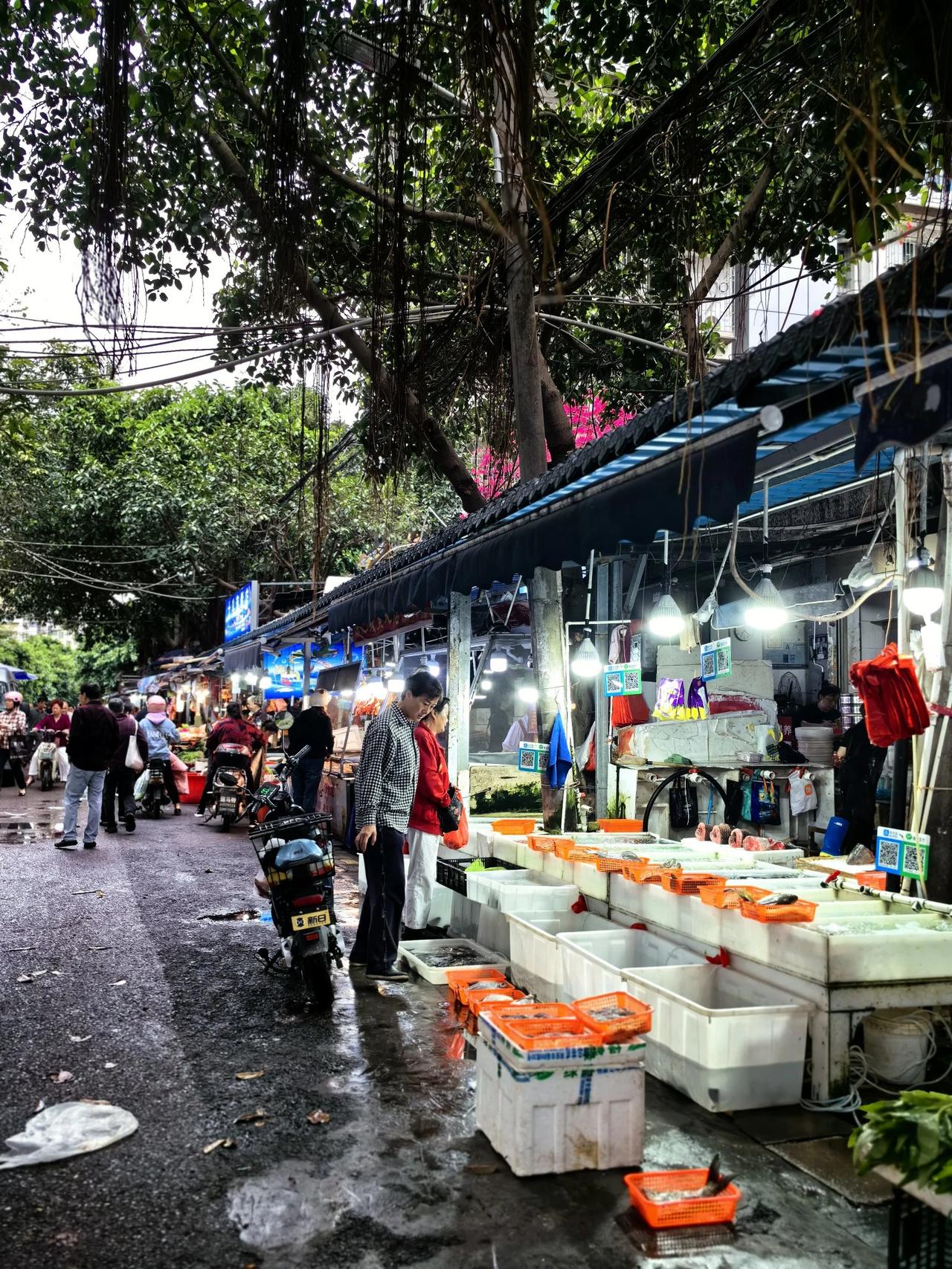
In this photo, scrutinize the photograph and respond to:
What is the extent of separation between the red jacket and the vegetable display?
4459mm

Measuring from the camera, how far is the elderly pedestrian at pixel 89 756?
1222 centimetres

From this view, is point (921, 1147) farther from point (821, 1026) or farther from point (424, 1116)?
point (424, 1116)

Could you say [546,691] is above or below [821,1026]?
above

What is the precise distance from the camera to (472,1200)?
3656 mm

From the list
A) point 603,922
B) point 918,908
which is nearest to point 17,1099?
point 603,922

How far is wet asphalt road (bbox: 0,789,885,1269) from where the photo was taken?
3.32 metres

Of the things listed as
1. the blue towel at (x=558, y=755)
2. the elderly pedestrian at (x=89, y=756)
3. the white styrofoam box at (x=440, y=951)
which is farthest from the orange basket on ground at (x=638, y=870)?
the elderly pedestrian at (x=89, y=756)

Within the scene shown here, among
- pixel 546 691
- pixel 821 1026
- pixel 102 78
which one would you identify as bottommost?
pixel 821 1026

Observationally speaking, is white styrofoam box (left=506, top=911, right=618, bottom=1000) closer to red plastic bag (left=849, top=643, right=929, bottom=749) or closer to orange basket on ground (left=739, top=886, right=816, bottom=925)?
orange basket on ground (left=739, top=886, right=816, bottom=925)

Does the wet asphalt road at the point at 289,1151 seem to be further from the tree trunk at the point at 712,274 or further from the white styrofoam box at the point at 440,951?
the tree trunk at the point at 712,274

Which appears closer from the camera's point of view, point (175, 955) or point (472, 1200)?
point (472, 1200)

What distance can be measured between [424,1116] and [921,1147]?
7.84 feet

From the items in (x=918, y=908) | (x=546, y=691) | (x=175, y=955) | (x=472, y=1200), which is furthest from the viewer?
(x=546, y=691)

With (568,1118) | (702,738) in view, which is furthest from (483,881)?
(702,738)
